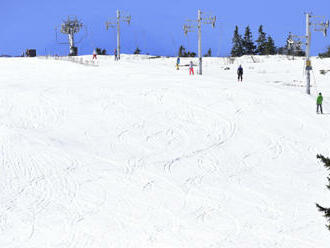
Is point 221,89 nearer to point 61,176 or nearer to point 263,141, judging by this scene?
point 263,141

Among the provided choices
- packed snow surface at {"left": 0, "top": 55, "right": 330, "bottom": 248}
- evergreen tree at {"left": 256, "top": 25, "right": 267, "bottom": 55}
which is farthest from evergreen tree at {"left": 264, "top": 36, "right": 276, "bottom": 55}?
packed snow surface at {"left": 0, "top": 55, "right": 330, "bottom": 248}

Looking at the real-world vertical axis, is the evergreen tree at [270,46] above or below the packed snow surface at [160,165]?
above

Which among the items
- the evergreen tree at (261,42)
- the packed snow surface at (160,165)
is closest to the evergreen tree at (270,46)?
the evergreen tree at (261,42)

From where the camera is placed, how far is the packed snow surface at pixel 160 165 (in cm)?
1819

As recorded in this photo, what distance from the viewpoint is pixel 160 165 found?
23.8m

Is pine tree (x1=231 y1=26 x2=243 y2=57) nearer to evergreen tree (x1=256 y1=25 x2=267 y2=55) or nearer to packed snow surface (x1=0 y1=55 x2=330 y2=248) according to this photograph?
evergreen tree (x1=256 y1=25 x2=267 y2=55)

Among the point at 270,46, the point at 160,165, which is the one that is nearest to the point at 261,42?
the point at 270,46

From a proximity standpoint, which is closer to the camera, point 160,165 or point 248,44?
point 160,165

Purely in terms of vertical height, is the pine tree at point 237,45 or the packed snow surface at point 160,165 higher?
the pine tree at point 237,45

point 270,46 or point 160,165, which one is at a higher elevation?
point 270,46

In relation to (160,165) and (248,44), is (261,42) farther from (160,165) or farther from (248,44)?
(160,165)

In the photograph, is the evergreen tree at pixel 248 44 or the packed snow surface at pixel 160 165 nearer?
the packed snow surface at pixel 160 165

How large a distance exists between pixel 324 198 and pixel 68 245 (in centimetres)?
987

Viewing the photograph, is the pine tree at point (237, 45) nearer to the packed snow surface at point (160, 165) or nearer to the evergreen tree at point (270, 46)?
the evergreen tree at point (270, 46)
